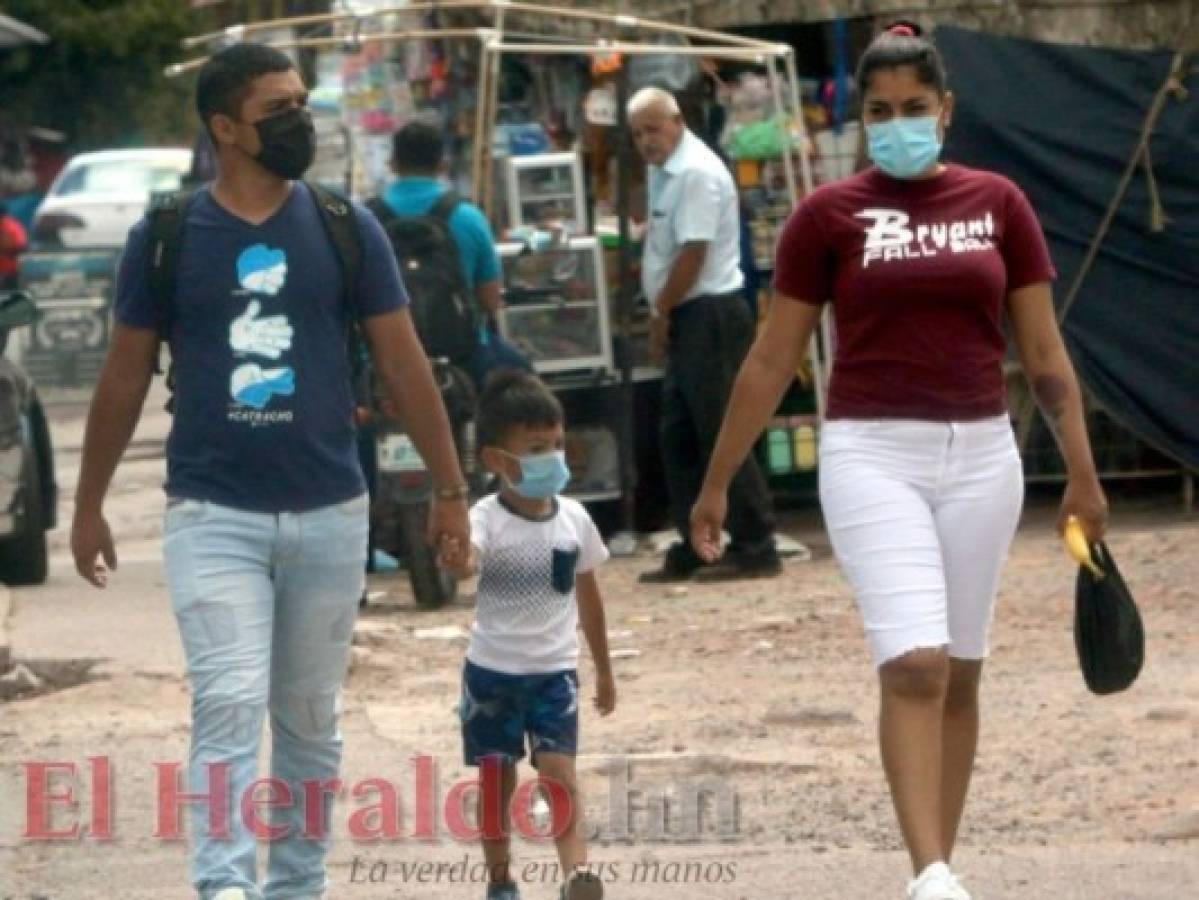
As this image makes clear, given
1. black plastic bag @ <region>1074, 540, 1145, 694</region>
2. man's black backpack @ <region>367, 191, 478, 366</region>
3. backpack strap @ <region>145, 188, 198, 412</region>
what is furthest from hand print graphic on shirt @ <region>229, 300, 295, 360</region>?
man's black backpack @ <region>367, 191, 478, 366</region>

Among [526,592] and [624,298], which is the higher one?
[526,592]

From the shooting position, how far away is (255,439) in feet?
18.5

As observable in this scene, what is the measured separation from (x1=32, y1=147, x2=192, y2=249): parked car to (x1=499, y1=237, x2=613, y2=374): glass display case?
741 inches

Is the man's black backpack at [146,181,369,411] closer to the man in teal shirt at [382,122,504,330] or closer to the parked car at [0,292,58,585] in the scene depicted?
the man in teal shirt at [382,122,504,330]

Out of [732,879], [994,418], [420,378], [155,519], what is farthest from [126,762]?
[155,519]

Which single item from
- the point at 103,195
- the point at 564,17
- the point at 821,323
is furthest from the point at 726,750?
the point at 103,195

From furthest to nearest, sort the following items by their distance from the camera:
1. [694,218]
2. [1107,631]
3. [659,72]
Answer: [659,72]
[694,218]
[1107,631]

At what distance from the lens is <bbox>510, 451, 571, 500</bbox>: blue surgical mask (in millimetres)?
6422

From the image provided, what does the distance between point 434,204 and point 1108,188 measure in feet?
11.2

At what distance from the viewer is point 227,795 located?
5.51m

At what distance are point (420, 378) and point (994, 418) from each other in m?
1.16

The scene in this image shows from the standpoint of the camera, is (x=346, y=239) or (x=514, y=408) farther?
(x=514, y=408)

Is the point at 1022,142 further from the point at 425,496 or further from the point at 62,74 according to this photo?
the point at 62,74

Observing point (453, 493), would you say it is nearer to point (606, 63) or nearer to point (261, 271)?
point (261, 271)
